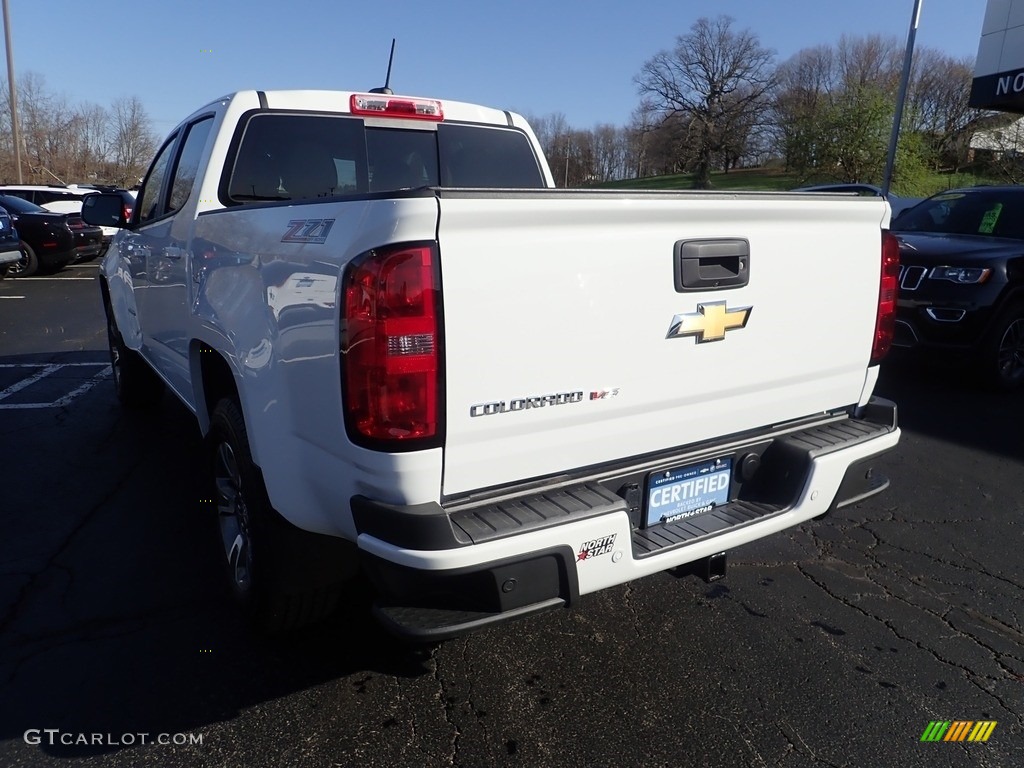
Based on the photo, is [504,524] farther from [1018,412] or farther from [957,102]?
[957,102]

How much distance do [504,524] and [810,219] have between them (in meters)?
1.53

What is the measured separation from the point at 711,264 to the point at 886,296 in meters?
0.98

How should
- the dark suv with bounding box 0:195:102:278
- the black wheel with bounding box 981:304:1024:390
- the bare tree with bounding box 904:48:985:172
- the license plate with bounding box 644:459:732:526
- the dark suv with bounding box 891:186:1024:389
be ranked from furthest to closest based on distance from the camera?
1. the bare tree with bounding box 904:48:985:172
2. the dark suv with bounding box 0:195:102:278
3. the black wheel with bounding box 981:304:1024:390
4. the dark suv with bounding box 891:186:1024:389
5. the license plate with bounding box 644:459:732:526

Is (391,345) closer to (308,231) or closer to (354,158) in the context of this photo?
(308,231)

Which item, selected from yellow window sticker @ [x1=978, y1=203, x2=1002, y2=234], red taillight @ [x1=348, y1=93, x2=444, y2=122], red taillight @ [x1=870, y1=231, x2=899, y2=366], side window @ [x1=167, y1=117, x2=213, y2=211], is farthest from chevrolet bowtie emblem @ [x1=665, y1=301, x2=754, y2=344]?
yellow window sticker @ [x1=978, y1=203, x2=1002, y2=234]

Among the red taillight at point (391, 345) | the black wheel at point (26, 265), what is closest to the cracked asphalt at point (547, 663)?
the red taillight at point (391, 345)

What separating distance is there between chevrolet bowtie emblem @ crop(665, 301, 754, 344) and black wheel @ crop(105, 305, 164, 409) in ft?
15.1

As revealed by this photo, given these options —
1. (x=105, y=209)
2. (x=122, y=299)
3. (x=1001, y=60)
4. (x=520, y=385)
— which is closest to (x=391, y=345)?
(x=520, y=385)

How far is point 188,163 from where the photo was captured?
13.0 feet

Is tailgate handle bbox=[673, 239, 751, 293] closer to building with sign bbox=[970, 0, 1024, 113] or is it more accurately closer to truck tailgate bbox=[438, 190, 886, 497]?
truck tailgate bbox=[438, 190, 886, 497]

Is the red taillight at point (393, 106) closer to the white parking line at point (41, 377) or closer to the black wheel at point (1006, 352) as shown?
the white parking line at point (41, 377)

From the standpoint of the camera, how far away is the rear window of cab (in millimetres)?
3607

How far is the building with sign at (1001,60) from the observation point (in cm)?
1781

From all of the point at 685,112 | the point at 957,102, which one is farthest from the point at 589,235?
the point at 685,112
